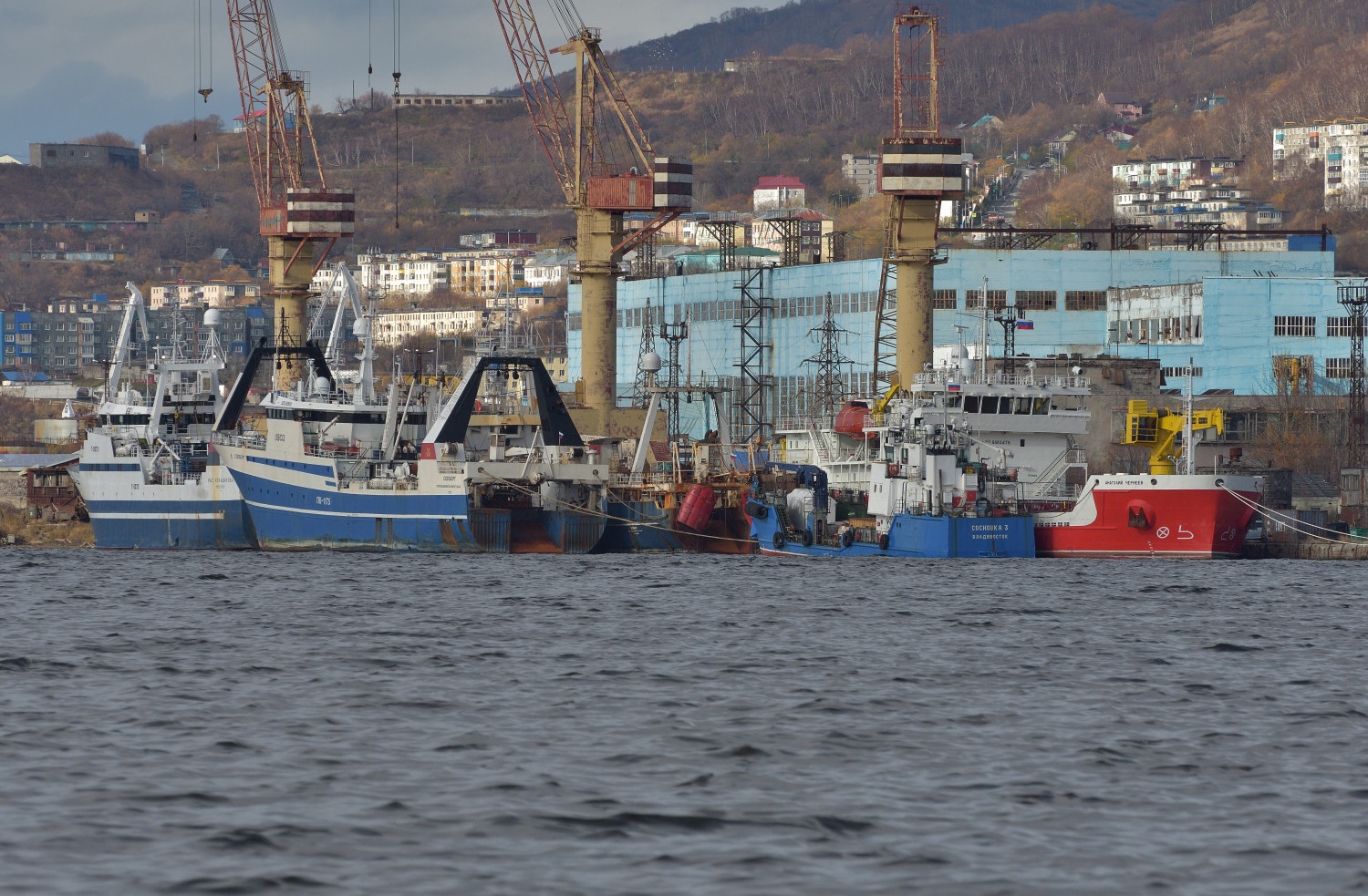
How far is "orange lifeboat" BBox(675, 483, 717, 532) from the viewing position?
96250 millimetres

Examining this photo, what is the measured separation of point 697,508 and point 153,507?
102 feet

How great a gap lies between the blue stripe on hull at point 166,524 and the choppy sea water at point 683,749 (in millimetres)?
48578

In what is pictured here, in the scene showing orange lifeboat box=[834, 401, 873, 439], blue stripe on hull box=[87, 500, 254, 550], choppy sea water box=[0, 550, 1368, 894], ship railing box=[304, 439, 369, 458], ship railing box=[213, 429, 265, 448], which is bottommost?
choppy sea water box=[0, 550, 1368, 894]

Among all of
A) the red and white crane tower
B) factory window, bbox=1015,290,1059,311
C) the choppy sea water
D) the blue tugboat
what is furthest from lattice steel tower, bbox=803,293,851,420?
the choppy sea water

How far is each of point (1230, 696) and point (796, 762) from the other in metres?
11.7

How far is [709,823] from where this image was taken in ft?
88.6

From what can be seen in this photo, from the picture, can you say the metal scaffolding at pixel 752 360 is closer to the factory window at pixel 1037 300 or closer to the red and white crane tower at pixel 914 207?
the factory window at pixel 1037 300

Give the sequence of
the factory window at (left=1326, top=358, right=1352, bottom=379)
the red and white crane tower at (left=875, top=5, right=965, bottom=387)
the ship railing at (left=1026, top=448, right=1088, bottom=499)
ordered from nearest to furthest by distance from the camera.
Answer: the ship railing at (left=1026, top=448, right=1088, bottom=499)
the red and white crane tower at (left=875, top=5, right=965, bottom=387)
the factory window at (left=1326, top=358, right=1352, bottom=379)

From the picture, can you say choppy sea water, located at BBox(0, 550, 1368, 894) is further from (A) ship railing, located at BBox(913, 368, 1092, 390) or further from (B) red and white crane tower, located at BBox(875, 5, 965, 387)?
(B) red and white crane tower, located at BBox(875, 5, 965, 387)

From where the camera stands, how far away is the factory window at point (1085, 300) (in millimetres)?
138750

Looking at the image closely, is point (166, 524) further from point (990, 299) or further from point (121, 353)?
point (990, 299)

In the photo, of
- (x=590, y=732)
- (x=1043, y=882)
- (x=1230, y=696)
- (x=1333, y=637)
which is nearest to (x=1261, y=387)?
(x=1333, y=637)

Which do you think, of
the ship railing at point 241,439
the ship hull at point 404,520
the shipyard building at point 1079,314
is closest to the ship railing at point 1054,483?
the ship hull at point 404,520

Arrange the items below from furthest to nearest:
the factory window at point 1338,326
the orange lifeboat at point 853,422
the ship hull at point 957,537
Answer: the factory window at point 1338,326 → the orange lifeboat at point 853,422 → the ship hull at point 957,537
